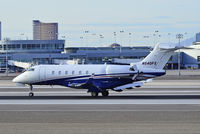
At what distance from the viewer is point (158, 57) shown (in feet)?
166

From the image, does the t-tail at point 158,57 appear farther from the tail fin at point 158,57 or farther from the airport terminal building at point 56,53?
the airport terminal building at point 56,53

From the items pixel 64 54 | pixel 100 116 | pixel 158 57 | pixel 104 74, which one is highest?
pixel 64 54

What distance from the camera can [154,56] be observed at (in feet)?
166

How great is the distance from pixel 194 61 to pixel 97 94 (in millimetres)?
130842

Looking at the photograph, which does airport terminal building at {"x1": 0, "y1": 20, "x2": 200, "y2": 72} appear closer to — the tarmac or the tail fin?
the tail fin

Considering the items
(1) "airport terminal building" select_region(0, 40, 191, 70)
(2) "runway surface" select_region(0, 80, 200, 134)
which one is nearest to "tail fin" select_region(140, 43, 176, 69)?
(2) "runway surface" select_region(0, 80, 200, 134)

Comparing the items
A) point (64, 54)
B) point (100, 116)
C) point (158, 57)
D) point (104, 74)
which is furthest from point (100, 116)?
point (64, 54)

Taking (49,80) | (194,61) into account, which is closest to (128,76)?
(49,80)

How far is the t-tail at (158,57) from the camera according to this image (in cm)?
5006

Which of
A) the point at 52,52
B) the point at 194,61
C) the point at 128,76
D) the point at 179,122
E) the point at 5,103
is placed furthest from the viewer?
the point at 52,52

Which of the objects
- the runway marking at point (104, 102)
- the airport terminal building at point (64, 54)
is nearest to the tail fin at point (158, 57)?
the runway marking at point (104, 102)

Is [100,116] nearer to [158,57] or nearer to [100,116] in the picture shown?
[100,116]

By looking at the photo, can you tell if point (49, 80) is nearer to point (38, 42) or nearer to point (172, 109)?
point (172, 109)

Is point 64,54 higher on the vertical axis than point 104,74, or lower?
higher
